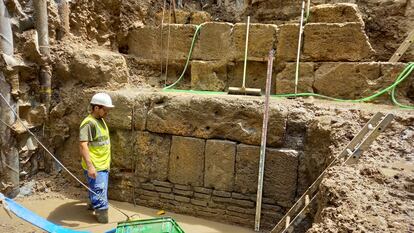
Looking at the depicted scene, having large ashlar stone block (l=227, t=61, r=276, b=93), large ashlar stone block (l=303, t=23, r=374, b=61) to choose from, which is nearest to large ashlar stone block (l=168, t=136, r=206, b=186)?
large ashlar stone block (l=227, t=61, r=276, b=93)

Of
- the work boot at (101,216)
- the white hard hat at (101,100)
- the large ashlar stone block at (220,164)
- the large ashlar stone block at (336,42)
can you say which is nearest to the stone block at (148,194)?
the work boot at (101,216)

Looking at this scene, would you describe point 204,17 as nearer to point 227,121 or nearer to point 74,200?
point 227,121

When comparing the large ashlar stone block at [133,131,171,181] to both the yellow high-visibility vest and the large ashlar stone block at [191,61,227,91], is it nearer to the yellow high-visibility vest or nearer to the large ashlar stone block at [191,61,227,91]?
the yellow high-visibility vest

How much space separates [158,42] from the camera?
5.72 metres

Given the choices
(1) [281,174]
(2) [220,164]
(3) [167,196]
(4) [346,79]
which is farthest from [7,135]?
(4) [346,79]

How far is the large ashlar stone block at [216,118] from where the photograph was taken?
12.7 ft

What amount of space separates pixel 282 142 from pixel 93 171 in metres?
2.39

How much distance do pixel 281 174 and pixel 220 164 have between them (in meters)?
0.80

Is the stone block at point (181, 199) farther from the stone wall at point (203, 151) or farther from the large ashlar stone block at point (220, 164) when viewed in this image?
the large ashlar stone block at point (220, 164)

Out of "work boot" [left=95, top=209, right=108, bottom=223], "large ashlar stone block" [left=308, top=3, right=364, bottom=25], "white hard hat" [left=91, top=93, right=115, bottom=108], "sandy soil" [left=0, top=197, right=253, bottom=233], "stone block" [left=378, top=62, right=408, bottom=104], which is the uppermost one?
"large ashlar stone block" [left=308, top=3, right=364, bottom=25]

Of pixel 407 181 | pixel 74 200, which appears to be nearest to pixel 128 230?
pixel 74 200

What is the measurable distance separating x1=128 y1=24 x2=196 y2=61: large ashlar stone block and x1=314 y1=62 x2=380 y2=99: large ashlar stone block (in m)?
2.34

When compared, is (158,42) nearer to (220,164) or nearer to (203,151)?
(203,151)

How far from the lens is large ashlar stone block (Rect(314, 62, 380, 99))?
434 centimetres
